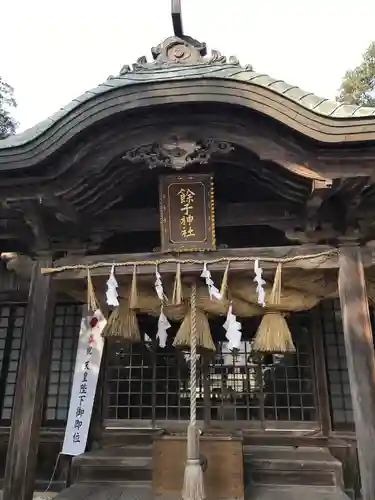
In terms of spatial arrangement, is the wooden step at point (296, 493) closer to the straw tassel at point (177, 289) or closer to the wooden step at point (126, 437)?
the wooden step at point (126, 437)

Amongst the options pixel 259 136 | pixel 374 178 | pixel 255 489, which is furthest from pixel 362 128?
pixel 255 489

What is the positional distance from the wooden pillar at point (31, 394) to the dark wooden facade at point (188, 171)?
13 mm

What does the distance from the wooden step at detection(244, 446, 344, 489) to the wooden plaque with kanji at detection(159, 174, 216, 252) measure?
3142 millimetres

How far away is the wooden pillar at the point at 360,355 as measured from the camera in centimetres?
417

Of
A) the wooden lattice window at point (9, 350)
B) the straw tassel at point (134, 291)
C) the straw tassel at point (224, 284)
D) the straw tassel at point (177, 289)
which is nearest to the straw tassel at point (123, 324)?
the straw tassel at point (134, 291)

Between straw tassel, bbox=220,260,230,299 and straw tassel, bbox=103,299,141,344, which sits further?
straw tassel, bbox=103,299,141,344

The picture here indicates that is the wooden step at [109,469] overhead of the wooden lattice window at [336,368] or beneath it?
beneath

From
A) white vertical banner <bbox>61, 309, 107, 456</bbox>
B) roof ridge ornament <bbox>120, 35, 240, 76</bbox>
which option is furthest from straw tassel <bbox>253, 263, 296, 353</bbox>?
roof ridge ornament <bbox>120, 35, 240, 76</bbox>

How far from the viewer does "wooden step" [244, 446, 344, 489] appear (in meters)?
5.77

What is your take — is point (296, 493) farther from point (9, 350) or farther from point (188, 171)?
point (9, 350)

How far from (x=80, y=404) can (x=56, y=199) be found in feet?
10.1

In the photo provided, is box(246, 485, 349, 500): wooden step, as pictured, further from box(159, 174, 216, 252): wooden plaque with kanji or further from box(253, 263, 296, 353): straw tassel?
box(159, 174, 216, 252): wooden plaque with kanji

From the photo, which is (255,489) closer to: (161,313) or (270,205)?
(161,313)

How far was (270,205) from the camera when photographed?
213 inches
